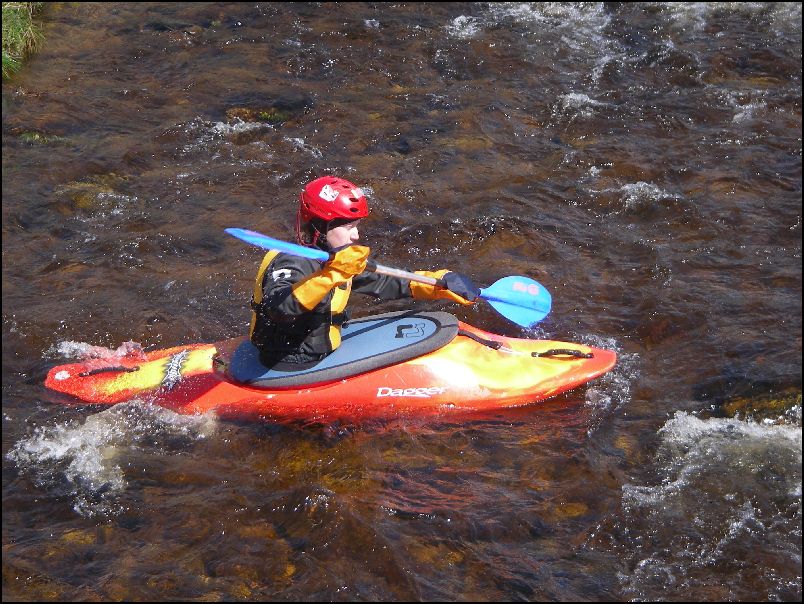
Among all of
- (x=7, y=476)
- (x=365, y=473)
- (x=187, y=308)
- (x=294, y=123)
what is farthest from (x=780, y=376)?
(x=294, y=123)

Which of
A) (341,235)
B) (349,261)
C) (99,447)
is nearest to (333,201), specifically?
(341,235)

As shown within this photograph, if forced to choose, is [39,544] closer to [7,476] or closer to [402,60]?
[7,476]

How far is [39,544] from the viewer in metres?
4.27

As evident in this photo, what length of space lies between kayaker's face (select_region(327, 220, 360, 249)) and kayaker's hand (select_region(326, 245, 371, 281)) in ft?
0.61

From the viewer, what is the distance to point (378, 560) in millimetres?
4184

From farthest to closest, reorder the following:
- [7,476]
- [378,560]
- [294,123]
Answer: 1. [294,123]
2. [7,476]
3. [378,560]

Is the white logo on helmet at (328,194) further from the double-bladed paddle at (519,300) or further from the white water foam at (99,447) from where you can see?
the white water foam at (99,447)

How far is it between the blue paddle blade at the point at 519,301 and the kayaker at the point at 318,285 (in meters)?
0.38

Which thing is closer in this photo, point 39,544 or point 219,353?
point 39,544

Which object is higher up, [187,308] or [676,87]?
[676,87]

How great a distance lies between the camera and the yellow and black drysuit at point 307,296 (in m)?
4.41

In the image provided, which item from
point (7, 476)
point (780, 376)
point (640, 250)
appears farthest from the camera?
point (640, 250)

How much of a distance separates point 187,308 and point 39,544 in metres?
2.30

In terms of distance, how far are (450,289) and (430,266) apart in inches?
58.7
